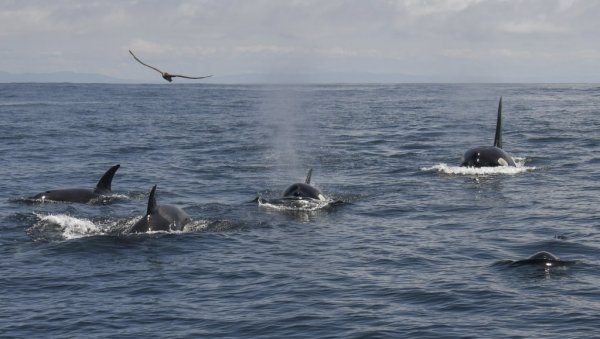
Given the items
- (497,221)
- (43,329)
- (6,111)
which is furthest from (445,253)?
(6,111)

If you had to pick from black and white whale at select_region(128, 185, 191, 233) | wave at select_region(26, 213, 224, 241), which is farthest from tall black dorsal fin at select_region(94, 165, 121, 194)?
black and white whale at select_region(128, 185, 191, 233)

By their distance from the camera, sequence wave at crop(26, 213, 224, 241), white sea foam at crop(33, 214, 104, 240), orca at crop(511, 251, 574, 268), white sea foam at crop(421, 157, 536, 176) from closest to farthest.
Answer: orca at crop(511, 251, 574, 268), wave at crop(26, 213, 224, 241), white sea foam at crop(33, 214, 104, 240), white sea foam at crop(421, 157, 536, 176)

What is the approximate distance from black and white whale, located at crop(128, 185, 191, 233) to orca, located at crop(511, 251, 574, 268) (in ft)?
34.1

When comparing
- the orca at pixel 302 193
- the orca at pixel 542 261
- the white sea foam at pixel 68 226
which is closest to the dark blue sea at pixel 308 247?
the white sea foam at pixel 68 226

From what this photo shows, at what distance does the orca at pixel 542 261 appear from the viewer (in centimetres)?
2162

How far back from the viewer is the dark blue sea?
18.0 m

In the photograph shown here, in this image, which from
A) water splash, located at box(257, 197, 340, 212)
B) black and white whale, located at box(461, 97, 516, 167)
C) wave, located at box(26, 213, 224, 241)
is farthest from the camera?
black and white whale, located at box(461, 97, 516, 167)

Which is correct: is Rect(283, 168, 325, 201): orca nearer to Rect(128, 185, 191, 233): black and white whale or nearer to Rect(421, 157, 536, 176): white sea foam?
Rect(128, 185, 191, 233): black and white whale

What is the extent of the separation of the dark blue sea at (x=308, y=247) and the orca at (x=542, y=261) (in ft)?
0.81

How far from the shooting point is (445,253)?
941 inches

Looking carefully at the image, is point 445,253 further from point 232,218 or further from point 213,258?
point 232,218

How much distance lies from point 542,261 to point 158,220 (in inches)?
450

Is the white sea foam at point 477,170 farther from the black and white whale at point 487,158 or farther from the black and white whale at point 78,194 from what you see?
the black and white whale at point 78,194

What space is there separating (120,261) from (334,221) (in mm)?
8168
